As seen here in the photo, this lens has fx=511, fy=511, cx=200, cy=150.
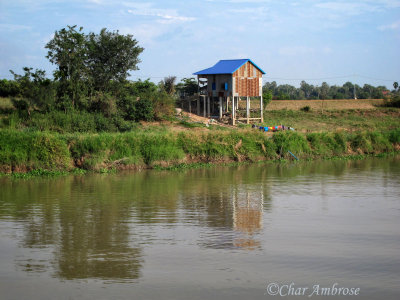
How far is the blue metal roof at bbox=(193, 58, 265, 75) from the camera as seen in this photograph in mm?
41406

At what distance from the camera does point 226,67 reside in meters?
42.5

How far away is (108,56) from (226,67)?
12294 mm

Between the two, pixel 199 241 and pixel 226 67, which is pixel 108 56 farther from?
pixel 199 241

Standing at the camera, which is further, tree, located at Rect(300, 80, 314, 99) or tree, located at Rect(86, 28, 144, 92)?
tree, located at Rect(300, 80, 314, 99)

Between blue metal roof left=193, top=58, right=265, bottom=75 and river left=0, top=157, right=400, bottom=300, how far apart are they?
24045 millimetres

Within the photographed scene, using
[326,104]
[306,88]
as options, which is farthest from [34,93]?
[306,88]

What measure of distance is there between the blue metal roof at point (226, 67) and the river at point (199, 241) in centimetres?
2404

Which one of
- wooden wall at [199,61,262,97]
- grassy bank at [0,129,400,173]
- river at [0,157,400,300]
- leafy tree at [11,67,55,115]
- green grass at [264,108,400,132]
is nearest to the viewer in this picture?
river at [0,157,400,300]

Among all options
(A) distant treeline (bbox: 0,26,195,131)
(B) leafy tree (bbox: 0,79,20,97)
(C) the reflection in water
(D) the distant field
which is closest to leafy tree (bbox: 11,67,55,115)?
(A) distant treeline (bbox: 0,26,195,131)

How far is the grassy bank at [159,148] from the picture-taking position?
21484mm

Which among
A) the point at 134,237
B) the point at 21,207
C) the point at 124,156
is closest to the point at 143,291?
the point at 134,237

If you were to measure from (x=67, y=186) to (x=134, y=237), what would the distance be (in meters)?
8.32

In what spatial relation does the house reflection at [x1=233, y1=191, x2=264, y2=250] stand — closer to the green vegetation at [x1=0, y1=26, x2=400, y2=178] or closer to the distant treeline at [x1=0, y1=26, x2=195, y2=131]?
the green vegetation at [x1=0, y1=26, x2=400, y2=178]

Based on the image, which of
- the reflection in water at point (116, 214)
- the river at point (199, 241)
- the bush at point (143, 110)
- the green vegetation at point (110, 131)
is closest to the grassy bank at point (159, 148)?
the green vegetation at point (110, 131)
